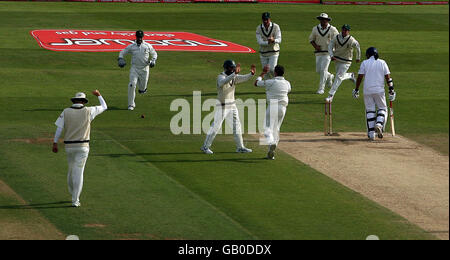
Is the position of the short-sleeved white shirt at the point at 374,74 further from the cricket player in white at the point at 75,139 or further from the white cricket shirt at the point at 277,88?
the cricket player in white at the point at 75,139

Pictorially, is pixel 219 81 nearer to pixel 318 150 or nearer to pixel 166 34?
pixel 318 150

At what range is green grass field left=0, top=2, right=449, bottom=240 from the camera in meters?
14.9

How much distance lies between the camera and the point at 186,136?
70.9ft

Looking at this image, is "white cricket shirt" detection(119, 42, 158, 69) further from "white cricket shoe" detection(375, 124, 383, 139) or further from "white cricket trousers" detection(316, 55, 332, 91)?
"white cricket shoe" detection(375, 124, 383, 139)

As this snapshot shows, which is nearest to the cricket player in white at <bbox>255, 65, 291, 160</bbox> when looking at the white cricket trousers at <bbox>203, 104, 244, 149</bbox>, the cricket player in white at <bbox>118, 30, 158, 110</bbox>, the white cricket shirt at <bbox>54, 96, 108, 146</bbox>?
the white cricket trousers at <bbox>203, 104, 244, 149</bbox>

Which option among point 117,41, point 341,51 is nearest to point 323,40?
point 341,51

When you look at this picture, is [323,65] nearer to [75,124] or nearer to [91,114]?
[91,114]

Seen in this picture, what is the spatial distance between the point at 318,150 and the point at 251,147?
1.47 meters

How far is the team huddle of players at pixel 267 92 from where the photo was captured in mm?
15594

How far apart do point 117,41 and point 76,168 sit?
1911 centimetres

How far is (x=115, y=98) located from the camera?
25625mm

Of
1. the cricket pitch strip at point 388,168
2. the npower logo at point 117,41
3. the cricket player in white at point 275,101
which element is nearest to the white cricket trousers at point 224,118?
the cricket player in white at point 275,101

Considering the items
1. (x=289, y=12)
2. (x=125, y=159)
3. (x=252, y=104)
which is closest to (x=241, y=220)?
(x=125, y=159)

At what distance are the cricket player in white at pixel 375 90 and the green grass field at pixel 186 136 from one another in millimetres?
1174
